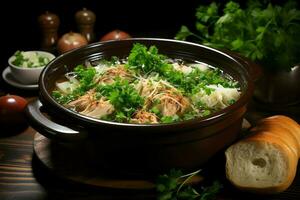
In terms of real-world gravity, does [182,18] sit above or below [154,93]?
below

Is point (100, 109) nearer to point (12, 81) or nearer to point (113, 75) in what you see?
point (113, 75)

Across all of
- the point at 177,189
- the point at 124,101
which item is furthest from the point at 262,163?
the point at 124,101

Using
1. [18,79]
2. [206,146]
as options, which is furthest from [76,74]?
[206,146]

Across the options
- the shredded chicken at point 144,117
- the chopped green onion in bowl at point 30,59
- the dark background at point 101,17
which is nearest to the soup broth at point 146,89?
the shredded chicken at point 144,117

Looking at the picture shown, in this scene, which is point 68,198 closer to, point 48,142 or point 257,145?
point 48,142

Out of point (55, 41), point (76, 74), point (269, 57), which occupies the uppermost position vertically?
point (269, 57)

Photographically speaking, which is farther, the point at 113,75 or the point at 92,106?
the point at 113,75

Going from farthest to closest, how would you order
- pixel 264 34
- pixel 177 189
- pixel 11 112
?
pixel 264 34 → pixel 11 112 → pixel 177 189
